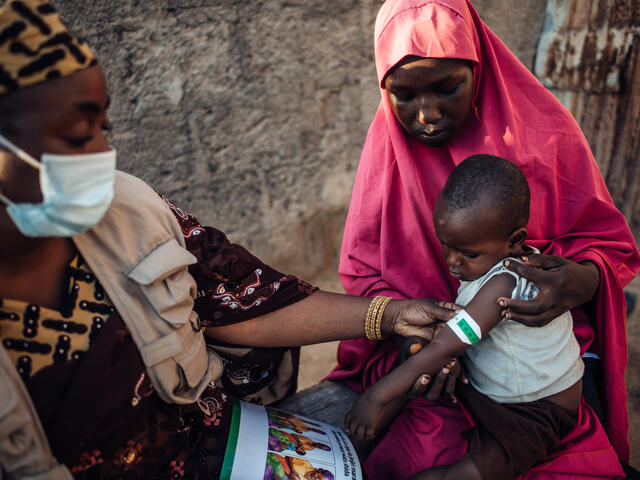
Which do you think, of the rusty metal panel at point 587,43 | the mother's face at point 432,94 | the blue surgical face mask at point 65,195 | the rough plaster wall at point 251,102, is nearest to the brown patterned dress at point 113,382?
the blue surgical face mask at point 65,195

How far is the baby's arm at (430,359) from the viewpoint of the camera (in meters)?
1.52

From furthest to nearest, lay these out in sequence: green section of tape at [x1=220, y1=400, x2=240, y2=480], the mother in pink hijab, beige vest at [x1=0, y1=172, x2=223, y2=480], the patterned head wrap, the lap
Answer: the lap < the mother in pink hijab < green section of tape at [x1=220, y1=400, x2=240, y2=480] < beige vest at [x1=0, y1=172, x2=223, y2=480] < the patterned head wrap

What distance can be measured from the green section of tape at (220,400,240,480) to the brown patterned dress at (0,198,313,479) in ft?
0.08

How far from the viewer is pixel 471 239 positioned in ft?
5.02

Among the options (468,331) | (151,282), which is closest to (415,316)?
(468,331)

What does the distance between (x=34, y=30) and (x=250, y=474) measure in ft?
4.00

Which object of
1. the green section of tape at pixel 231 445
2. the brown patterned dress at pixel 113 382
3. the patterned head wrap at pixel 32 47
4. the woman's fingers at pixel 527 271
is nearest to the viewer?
the patterned head wrap at pixel 32 47

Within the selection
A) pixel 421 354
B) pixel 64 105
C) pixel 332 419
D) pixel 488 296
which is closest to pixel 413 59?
pixel 488 296

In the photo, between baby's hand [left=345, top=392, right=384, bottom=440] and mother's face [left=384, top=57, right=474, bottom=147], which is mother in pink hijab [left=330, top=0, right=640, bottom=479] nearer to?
mother's face [left=384, top=57, right=474, bottom=147]

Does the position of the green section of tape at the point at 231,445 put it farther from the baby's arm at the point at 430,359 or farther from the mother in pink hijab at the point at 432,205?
the mother in pink hijab at the point at 432,205

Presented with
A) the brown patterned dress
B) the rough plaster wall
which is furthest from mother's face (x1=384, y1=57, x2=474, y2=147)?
the rough plaster wall

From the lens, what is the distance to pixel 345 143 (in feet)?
14.2

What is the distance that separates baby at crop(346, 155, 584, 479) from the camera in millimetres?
1507

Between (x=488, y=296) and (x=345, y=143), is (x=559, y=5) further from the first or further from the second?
(x=488, y=296)
